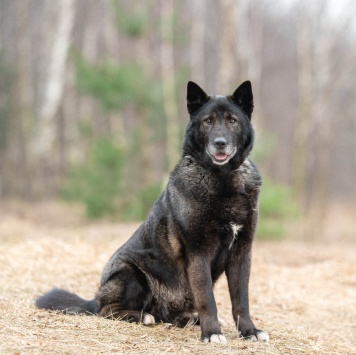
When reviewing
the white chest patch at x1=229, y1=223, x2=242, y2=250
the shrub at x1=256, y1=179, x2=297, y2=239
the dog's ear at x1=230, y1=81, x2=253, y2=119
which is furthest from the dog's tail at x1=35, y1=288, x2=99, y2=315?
the shrub at x1=256, y1=179, x2=297, y2=239

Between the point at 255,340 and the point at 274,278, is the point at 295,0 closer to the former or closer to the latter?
the point at 274,278

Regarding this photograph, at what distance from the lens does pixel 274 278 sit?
28.3 ft

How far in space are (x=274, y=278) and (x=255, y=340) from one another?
390 cm

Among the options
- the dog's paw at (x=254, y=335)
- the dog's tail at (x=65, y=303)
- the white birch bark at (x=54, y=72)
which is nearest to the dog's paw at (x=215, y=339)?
the dog's paw at (x=254, y=335)

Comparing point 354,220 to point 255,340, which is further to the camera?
point 354,220

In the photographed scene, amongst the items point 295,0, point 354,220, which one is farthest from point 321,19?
point 354,220

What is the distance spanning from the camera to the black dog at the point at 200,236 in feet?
15.4

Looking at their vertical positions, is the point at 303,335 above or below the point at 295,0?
below

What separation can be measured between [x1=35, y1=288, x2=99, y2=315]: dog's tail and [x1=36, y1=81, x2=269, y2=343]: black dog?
15 cm

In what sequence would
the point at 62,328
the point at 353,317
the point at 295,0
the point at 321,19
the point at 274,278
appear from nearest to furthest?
1. the point at 62,328
2. the point at 353,317
3. the point at 274,278
4. the point at 321,19
5. the point at 295,0

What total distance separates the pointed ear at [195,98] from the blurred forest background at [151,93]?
8.22m

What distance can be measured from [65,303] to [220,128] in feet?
6.93

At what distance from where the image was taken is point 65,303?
5.44 meters

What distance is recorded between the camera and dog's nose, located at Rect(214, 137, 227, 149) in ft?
15.4
